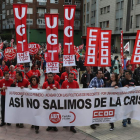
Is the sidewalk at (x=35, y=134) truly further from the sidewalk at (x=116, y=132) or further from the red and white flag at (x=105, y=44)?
the red and white flag at (x=105, y=44)

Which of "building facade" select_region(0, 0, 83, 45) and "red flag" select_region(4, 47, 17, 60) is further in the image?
"building facade" select_region(0, 0, 83, 45)

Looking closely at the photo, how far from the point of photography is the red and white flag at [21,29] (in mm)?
6797

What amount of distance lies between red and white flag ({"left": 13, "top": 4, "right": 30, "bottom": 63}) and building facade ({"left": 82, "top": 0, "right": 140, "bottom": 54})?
31469 mm

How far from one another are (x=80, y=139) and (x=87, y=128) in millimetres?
782

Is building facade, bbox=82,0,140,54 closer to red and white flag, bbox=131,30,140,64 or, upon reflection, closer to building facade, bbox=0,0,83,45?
building facade, bbox=0,0,83,45

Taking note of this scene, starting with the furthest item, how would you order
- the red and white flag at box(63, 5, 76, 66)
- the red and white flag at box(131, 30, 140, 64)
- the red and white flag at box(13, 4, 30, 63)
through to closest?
the red and white flag at box(131, 30, 140, 64) → the red and white flag at box(63, 5, 76, 66) → the red and white flag at box(13, 4, 30, 63)

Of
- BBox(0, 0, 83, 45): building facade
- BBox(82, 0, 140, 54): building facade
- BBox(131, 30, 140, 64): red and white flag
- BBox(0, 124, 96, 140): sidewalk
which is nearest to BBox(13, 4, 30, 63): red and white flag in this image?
BBox(0, 124, 96, 140): sidewalk

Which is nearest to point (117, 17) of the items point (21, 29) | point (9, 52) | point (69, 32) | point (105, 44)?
point (9, 52)

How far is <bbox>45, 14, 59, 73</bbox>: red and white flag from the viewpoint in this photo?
22.8 feet

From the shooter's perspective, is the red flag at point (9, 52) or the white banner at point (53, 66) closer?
the white banner at point (53, 66)

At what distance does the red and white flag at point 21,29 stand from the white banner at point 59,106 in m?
1.70

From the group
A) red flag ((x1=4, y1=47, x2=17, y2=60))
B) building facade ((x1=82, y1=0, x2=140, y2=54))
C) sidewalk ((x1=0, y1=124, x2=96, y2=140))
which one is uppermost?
building facade ((x1=82, y1=0, x2=140, y2=54))

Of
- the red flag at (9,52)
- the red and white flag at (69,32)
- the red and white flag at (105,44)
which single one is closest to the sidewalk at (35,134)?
the red and white flag at (69,32)

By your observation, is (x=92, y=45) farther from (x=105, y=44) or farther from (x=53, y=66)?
(x=53, y=66)
